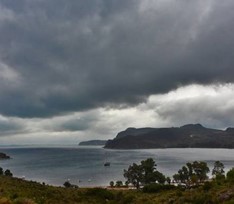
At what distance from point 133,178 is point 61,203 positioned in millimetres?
106995

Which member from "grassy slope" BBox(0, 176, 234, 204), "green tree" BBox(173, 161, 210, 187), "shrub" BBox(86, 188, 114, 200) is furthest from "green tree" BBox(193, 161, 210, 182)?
"grassy slope" BBox(0, 176, 234, 204)

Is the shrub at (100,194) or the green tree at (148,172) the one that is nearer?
the shrub at (100,194)

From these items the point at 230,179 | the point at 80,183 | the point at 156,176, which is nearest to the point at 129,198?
the point at 230,179

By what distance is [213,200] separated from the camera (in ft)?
117

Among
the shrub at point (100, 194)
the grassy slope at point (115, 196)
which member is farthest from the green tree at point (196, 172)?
the grassy slope at point (115, 196)

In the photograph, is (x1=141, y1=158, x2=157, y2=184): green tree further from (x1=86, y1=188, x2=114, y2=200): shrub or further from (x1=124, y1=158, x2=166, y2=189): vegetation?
(x1=86, y1=188, x2=114, y2=200): shrub

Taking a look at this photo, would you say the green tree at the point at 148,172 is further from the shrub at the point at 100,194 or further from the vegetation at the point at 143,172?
the shrub at the point at 100,194

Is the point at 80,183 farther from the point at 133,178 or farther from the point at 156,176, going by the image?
the point at 156,176

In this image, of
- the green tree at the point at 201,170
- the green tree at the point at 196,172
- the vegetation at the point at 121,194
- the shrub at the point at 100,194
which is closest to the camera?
the vegetation at the point at 121,194

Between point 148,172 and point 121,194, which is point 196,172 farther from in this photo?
point 121,194

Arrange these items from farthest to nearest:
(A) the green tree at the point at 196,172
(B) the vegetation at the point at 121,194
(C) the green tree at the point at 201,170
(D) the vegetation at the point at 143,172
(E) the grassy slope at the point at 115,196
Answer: (D) the vegetation at the point at 143,172, (A) the green tree at the point at 196,172, (C) the green tree at the point at 201,170, (B) the vegetation at the point at 121,194, (E) the grassy slope at the point at 115,196

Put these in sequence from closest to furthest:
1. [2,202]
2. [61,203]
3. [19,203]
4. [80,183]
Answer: [2,202], [19,203], [61,203], [80,183]

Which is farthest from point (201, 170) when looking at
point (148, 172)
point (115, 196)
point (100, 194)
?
point (115, 196)

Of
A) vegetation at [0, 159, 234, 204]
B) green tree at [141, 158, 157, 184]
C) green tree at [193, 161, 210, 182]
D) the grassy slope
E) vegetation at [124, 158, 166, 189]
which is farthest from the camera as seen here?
vegetation at [124, 158, 166, 189]
